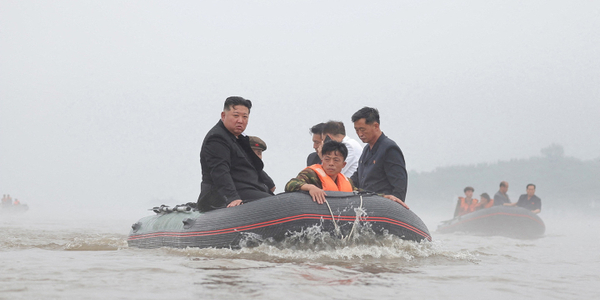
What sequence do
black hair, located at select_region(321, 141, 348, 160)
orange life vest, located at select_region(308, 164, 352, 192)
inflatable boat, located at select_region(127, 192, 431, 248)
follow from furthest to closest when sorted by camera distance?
orange life vest, located at select_region(308, 164, 352, 192)
black hair, located at select_region(321, 141, 348, 160)
inflatable boat, located at select_region(127, 192, 431, 248)

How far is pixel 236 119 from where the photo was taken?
18.0ft

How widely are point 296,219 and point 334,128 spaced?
2.13m

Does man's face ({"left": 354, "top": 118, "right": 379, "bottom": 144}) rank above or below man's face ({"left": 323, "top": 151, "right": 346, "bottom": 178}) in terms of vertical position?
above

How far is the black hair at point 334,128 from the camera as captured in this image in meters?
6.59

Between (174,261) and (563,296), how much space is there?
113 inches

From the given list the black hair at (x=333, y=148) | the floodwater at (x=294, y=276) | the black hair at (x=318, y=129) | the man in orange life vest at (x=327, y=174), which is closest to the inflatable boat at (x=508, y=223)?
the black hair at (x=318, y=129)

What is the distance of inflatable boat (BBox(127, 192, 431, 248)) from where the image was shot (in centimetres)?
476

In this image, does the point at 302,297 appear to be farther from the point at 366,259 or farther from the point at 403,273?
the point at 366,259

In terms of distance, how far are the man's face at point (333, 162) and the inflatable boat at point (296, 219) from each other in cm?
30

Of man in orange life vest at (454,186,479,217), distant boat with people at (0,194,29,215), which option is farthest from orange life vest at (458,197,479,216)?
distant boat with people at (0,194,29,215)

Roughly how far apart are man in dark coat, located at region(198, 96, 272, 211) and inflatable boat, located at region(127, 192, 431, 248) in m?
0.23

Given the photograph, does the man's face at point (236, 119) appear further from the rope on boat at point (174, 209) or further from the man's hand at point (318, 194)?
the rope on boat at point (174, 209)

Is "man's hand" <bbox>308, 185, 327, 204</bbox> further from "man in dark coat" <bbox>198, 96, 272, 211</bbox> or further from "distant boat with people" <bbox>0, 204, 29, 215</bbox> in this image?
"distant boat with people" <bbox>0, 204, 29, 215</bbox>

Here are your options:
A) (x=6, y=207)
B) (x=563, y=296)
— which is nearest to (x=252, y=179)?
(x=563, y=296)
